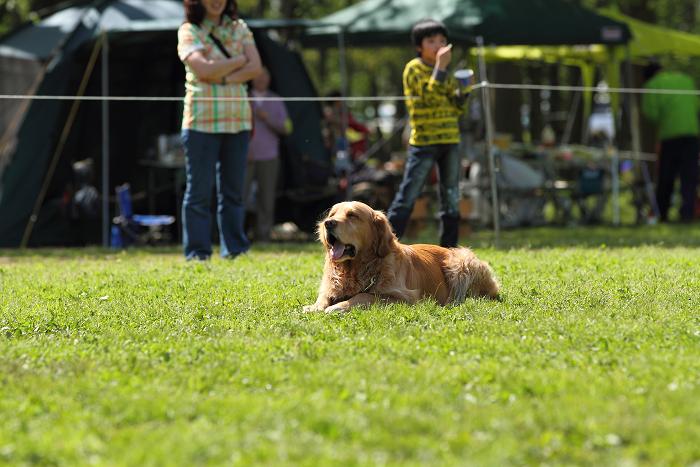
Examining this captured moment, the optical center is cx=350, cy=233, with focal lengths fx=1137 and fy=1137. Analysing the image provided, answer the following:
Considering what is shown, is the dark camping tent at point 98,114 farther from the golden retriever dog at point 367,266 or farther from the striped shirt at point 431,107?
the golden retriever dog at point 367,266

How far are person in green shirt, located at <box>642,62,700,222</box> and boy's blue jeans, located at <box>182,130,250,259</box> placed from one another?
8.46 metres

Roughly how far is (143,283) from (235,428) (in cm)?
429

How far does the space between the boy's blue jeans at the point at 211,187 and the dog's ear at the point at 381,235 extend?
3250mm

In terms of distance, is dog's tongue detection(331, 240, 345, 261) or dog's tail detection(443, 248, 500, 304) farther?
dog's tail detection(443, 248, 500, 304)

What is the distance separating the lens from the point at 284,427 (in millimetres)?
3979

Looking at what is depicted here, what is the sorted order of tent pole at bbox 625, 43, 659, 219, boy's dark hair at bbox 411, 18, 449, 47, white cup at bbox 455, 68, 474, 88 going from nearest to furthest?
boy's dark hair at bbox 411, 18, 449, 47 → white cup at bbox 455, 68, 474, 88 → tent pole at bbox 625, 43, 659, 219

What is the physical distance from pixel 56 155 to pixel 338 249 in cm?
776

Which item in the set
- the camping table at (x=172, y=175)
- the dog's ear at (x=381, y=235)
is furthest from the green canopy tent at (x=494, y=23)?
the dog's ear at (x=381, y=235)

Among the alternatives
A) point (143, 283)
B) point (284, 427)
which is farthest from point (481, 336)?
point (143, 283)

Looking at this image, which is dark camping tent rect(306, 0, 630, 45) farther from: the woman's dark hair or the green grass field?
the green grass field

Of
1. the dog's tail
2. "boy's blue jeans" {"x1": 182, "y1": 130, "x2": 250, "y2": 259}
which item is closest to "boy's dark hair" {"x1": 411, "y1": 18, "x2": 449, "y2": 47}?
"boy's blue jeans" {"x1": 182, "y1": 130, "x2": 250, "y2": 259}

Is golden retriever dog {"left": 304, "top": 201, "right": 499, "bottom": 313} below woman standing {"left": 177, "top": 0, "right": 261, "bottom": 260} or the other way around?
below

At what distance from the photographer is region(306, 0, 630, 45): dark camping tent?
1471 cm

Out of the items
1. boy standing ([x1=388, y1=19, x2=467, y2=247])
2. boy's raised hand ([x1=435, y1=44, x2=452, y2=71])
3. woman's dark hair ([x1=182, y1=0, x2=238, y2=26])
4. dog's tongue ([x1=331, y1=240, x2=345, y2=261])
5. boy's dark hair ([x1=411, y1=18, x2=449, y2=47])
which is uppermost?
woman's dark hair ([x1=182, y1=0, x2=238, y2=26])
